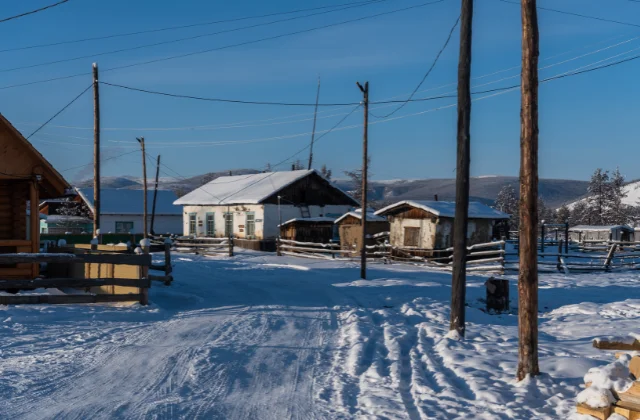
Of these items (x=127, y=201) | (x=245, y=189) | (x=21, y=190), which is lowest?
(x=21, y=190)

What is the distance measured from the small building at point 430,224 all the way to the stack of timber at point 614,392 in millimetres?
24233

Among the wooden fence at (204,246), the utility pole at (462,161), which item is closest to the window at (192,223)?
the wooden fence at (204,246)

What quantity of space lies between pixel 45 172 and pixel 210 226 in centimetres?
3312

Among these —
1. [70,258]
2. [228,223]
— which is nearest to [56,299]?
[70,258]

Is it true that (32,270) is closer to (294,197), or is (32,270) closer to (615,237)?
(294,197)

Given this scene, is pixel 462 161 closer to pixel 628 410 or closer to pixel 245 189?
pixel 628 410

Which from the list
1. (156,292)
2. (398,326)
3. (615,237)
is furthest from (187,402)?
(615,237)

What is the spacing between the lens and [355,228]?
121 ft

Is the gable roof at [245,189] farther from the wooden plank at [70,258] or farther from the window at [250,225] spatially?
the wooden plank at [70,258]

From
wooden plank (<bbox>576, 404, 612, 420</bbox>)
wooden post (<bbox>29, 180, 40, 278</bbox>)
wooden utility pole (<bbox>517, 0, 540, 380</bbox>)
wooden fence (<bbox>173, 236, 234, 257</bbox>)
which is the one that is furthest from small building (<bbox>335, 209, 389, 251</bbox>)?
wooden plank (<bbox>576, 404, 612, 420</bbox>)

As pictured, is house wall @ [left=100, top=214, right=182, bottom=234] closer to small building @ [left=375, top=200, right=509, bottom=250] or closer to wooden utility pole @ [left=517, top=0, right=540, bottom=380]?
small building @ [left=375, top=200, right=509, bottom=250]

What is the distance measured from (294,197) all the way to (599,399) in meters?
41.6

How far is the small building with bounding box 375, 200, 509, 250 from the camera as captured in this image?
3127 centimetres

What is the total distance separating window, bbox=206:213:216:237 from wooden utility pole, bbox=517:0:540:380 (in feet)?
139
